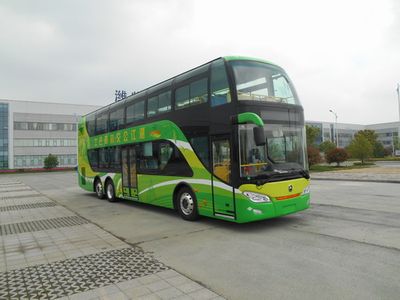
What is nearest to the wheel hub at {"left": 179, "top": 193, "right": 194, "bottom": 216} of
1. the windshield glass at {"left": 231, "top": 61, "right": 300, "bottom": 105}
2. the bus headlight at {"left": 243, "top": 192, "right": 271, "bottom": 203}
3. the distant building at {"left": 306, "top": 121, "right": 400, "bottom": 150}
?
the bus headlight at {"left": 243, "top": 192, "right": 271, "bottom": 203}

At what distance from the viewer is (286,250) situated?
5613mm

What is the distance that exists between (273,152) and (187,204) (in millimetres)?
2974

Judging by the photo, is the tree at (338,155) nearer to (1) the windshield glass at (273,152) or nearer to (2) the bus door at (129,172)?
(2) the bus door at (129,172)

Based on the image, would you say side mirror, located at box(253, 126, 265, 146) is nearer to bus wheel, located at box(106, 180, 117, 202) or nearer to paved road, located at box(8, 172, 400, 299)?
Result: paved road, located at box(8, 172, 400, 299)

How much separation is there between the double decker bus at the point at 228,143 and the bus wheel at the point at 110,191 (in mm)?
3314

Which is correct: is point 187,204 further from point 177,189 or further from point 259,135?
point 259,135

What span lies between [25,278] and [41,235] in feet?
10.3

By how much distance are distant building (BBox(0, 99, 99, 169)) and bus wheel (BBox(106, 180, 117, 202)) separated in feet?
193

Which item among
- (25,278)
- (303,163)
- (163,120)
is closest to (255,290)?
(25,278)

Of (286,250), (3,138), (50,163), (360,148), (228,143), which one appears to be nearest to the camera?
(286,250)

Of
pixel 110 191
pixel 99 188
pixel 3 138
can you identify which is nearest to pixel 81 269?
pixel 110 191

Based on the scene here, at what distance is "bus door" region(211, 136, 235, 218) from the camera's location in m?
7.12

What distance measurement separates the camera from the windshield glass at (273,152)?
683 cm

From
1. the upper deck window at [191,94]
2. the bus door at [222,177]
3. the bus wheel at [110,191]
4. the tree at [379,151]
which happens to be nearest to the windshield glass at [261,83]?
the upper deck window at [191,94]
